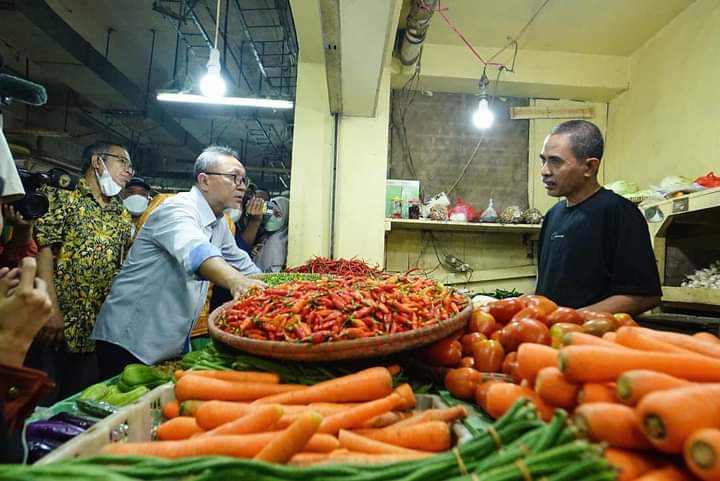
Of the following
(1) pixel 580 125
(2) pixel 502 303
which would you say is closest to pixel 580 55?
(1) pixel 580 125

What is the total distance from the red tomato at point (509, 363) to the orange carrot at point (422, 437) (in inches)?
14.7

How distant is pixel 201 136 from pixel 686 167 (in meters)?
→ 12.0

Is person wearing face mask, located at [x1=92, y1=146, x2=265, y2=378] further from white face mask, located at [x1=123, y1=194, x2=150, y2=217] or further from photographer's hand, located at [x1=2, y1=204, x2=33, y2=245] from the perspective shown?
white face mask, located at [x1=123, y1=194, x2=150, y2=217]

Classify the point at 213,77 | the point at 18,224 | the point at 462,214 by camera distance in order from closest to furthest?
the point at 18,224 → the point at 213,77 → the point at 462,214

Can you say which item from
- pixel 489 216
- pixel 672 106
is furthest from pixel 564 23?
pixel 489 216

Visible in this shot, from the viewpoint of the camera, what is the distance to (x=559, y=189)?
2.74 meters

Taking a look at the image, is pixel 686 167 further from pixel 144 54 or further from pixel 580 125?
pixel 144 54

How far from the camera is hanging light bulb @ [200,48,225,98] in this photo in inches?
159

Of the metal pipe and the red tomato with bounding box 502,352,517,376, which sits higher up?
the metal pipe

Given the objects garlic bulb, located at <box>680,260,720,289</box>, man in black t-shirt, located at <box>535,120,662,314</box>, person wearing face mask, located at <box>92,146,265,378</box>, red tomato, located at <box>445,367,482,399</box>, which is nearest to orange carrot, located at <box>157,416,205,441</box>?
red tomato, located at <box>445,367,482,399</box>

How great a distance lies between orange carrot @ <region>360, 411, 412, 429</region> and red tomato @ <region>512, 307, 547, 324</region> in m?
0.60

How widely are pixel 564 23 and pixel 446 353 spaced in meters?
5.34

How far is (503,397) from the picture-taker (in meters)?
1.14

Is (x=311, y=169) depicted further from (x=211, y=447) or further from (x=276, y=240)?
(x=211, y=447)
